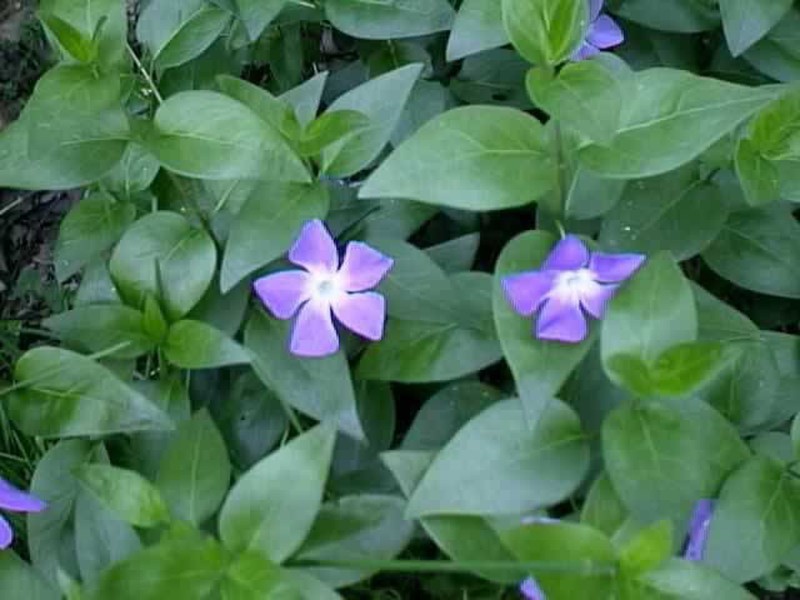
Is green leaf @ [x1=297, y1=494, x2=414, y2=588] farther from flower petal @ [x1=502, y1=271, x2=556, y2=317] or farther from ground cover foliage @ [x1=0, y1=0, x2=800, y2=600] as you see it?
flower petal @ [x1=502, y1=271, x2=556, y2=317]

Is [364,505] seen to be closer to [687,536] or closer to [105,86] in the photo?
[687,536]

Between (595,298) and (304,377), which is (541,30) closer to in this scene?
(595,298)

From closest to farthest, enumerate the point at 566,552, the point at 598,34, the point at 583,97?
the point at 566,552 < the point at 583,97 < the point at 598,34

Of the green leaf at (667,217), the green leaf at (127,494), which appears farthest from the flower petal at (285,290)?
the green leaf at (667,217)

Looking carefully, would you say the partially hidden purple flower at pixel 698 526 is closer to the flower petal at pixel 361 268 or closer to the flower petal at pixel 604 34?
the flower petal at pixel 361 268

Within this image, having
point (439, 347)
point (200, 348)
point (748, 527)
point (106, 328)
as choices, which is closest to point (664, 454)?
point (748, 527)

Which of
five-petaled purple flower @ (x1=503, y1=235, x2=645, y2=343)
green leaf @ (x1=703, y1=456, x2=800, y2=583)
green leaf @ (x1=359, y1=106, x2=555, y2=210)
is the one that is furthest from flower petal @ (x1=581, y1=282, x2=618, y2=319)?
green leaf @ (x1=703, y1=456, x2=800, y2=583)

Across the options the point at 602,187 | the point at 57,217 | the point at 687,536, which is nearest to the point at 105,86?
the point at 602,187
